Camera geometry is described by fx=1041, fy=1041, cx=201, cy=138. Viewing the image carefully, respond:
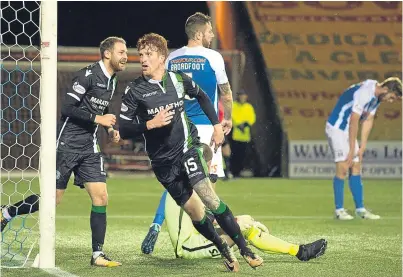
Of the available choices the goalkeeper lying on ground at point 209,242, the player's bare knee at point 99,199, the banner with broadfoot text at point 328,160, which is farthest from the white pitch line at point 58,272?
the banner with broadfoot text at point 328,160

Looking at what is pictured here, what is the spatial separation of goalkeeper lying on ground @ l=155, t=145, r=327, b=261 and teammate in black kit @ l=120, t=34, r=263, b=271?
0.38 m

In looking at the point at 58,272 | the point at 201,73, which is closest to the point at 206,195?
the point at 58,272

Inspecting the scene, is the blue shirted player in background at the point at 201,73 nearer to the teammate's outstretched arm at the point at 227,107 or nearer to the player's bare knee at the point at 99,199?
the teammate's outstretched arm at the point at 227,107

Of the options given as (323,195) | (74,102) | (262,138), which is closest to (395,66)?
(262,138)

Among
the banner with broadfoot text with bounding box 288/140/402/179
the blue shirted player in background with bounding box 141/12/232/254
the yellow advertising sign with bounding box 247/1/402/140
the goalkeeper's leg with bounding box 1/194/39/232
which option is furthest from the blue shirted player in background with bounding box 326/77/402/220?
the yellow advertising sign with bounding box 247/1/402/140

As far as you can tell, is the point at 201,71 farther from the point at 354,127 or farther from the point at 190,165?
the point at 354,127

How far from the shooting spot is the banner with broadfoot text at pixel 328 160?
766 inches

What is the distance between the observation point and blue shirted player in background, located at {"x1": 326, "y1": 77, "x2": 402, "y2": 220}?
455 inches

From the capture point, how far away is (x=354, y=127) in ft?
38.0

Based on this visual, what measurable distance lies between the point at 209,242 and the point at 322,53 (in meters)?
12.4

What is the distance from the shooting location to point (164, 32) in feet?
76.3

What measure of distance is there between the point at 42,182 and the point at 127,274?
0.89 metres

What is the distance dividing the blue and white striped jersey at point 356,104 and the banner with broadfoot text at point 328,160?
→ 7.39 meters

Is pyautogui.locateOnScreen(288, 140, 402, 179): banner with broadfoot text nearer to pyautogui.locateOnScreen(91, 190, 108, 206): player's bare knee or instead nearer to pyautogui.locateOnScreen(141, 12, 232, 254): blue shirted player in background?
pyautogui.locateOnScreen(141, 12, 232, 254): blue shirted player in background
